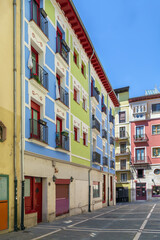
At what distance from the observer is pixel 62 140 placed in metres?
17.5

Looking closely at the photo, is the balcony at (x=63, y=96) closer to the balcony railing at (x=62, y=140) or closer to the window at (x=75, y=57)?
the balcony railing at (x=62, y=140)

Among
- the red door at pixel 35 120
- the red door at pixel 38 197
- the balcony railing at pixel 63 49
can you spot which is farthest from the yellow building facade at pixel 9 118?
the balcony railing at pixel 63 49

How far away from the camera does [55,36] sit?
1758 centimetres

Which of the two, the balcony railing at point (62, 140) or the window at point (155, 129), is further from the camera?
the window at point (155, 129)

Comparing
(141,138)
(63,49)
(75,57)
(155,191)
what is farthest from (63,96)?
(155,191)

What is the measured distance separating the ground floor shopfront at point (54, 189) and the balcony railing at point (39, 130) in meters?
0.87

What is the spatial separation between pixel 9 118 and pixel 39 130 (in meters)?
2.60

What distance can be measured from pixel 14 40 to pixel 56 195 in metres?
8.69

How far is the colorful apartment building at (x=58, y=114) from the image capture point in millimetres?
13758

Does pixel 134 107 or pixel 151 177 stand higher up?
pixel 134 107

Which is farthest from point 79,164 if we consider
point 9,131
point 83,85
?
point 9,131

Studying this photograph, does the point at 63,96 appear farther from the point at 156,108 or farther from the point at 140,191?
the point at 140,191

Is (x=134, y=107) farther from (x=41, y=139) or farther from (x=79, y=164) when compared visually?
(x=41, y=139)

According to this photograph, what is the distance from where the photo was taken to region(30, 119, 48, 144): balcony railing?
13510 mm
